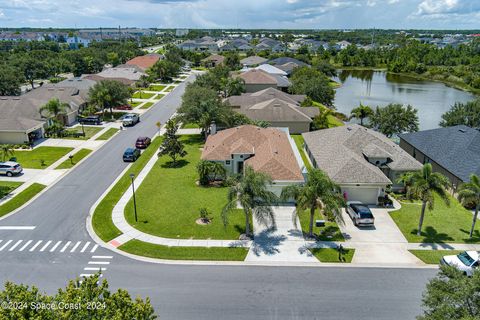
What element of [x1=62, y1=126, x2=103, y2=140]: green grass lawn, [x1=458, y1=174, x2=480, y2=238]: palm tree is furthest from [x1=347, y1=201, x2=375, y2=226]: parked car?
[x1=62, y1=126, x2=103, y2=140]: green grass lawn

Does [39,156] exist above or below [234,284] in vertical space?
above

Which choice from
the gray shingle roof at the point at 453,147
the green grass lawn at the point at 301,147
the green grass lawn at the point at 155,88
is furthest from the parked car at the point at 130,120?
the gray shingle roof at the point at 453,147

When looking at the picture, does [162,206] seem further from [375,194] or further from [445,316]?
[445,316]

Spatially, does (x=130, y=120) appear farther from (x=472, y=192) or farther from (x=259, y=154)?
(x=472, y=192)

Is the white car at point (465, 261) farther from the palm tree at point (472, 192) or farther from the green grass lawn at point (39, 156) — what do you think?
the green grass lawn at point (39, 156)

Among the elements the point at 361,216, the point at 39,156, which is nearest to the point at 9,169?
the point at 39,156
